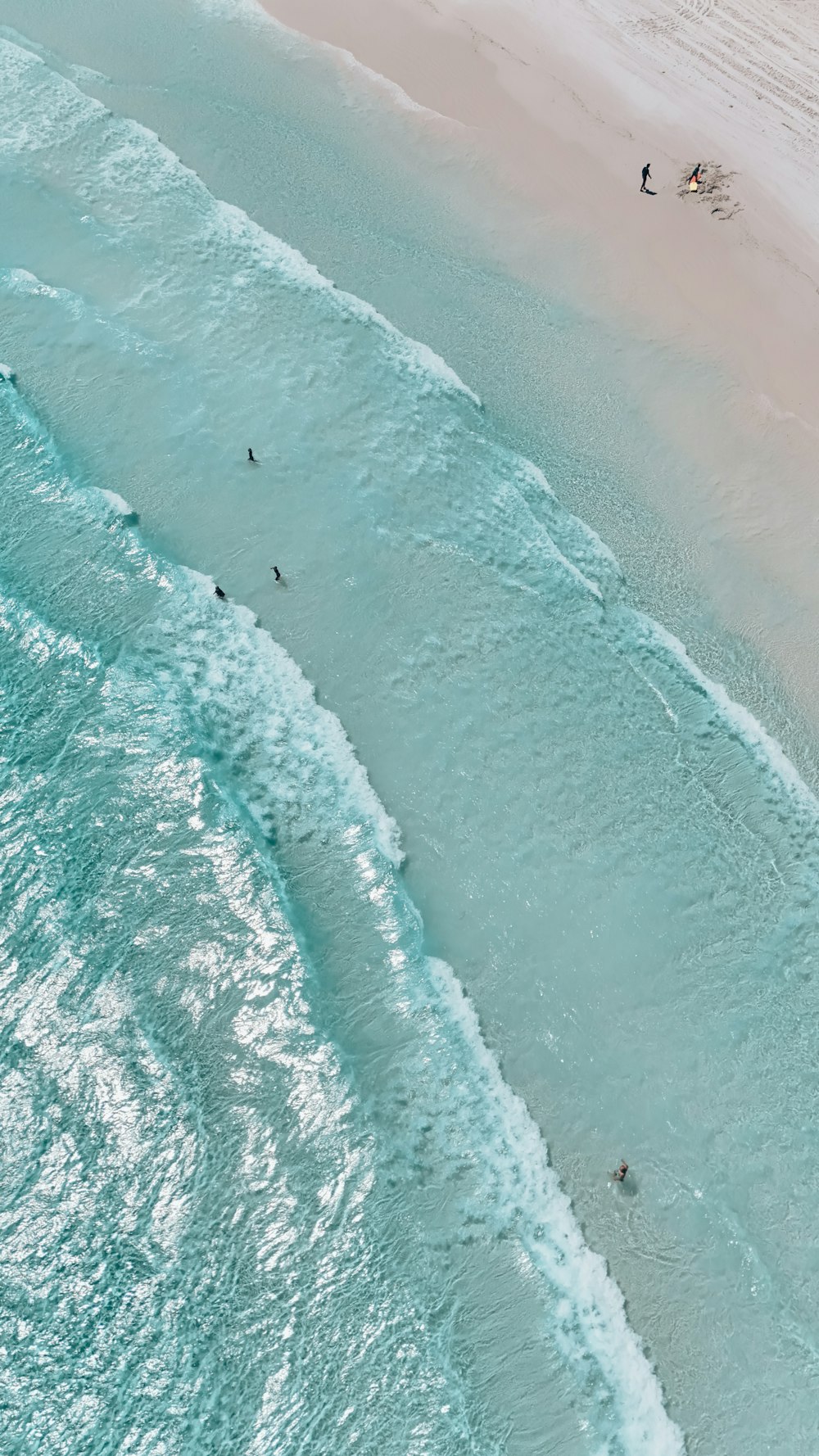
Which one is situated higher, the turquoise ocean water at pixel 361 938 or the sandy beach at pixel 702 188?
the sandy beach at pixel 702 188

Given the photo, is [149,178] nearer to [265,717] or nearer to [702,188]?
[702,188]

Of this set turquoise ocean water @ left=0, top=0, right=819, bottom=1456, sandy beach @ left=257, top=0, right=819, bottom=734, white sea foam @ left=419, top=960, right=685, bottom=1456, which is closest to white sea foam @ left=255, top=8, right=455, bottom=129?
sandy beach @ left=257, top=0, right=819, bottom=734

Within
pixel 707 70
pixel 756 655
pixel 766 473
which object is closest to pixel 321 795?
pixel 756 655

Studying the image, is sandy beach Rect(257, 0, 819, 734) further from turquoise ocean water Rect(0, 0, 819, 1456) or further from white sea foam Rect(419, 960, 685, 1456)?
white sea foam Rect(419, 960, 685, 1456)

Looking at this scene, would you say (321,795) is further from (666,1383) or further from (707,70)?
Answer: (707,70)

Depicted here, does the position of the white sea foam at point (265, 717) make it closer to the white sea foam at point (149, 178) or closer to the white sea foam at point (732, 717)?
the white sea foam at point (732, 717)

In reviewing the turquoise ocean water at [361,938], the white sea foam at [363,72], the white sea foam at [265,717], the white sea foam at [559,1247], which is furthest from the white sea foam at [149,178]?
the white sea foam at [559,1247]
